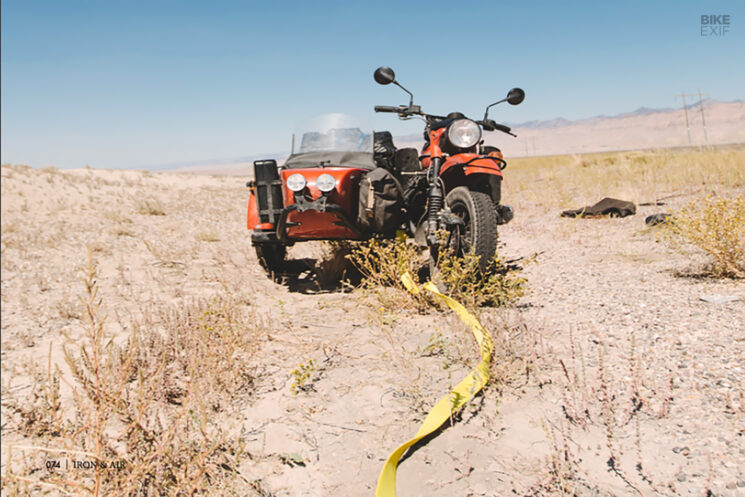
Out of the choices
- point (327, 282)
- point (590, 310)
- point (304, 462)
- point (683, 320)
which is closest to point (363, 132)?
point (327, 282)

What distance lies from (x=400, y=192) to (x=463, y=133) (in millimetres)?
832

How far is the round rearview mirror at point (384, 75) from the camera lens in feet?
15.0

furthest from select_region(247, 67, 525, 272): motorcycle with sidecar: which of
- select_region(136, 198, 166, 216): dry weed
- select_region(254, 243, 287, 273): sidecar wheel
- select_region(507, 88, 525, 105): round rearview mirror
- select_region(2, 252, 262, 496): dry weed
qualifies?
select_region(136, 198, 166, 216): dry weed

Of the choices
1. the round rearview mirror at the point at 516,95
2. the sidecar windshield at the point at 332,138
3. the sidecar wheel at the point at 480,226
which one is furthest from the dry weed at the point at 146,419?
the round rearview mirror at the point at 516,95

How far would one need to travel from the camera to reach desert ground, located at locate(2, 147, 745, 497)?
6.48ft

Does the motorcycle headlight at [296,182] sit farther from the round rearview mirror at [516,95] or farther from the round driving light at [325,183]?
the round rearview mirror at [516,95]

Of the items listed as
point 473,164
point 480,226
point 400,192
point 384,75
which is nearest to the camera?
point 480,226

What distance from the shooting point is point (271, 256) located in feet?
20.4

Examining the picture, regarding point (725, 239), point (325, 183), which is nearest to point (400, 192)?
point (325, 183)

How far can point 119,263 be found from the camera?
6586 millimetres

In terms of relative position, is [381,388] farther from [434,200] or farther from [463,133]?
[463,133]

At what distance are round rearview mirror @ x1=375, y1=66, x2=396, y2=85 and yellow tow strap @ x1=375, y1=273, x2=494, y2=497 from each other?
2.48 metres

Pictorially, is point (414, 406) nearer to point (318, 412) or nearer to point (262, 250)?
point (318, 412)

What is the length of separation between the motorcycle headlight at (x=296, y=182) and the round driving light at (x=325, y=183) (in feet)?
0.51
